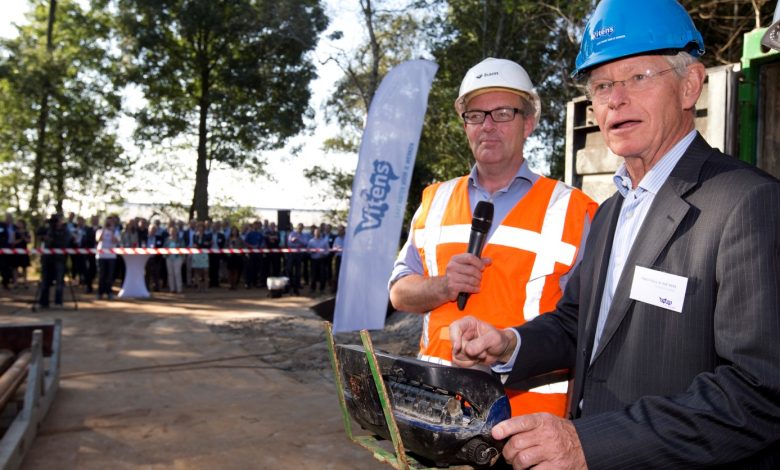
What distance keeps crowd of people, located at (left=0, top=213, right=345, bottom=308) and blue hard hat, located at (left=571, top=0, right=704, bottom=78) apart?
14.3 m

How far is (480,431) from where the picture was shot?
4.60ft

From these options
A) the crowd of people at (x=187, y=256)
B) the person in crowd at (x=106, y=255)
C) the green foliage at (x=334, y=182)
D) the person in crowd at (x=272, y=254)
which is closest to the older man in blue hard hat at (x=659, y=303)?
the crowd of people at (x=187, y=256)

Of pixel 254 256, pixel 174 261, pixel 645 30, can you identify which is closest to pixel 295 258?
pixel 254 256

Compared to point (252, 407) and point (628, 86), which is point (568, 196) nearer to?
point (628, 86)

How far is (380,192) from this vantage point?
9.64 metres

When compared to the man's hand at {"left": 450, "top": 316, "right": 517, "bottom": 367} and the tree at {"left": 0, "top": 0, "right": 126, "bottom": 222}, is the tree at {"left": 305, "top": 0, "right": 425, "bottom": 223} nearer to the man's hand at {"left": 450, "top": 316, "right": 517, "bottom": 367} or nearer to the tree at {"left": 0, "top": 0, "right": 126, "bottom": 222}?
the tree at {"left": 0, "top": 0, "right": 126, "bottom": 222}

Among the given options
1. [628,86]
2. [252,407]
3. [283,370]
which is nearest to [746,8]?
[283,370]

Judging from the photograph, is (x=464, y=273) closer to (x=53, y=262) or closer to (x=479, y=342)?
(x=479, y=342)

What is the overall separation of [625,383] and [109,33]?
2927 cm

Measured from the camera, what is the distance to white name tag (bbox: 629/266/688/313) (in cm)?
146

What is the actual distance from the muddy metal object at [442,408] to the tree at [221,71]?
24954 mm

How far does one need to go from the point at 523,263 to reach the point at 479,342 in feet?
2.42

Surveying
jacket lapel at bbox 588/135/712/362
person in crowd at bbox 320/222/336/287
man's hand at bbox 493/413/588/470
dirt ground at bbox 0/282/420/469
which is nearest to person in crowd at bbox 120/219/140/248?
dirt ground at bbox 0/282/420/469

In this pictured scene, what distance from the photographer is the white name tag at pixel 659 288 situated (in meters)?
1.46
